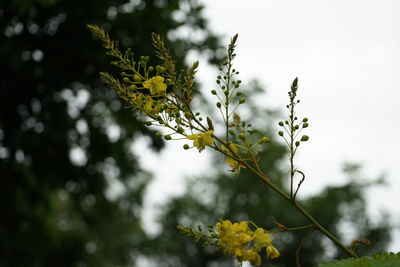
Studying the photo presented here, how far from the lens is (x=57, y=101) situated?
6.04 metres

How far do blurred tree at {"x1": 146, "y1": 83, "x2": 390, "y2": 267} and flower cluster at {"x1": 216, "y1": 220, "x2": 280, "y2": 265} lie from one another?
17.1 metres

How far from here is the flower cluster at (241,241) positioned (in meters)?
1.30

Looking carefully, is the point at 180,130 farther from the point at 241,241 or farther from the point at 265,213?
the point at 265,213

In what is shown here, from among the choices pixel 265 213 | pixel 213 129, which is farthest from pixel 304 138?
pixel 265 213

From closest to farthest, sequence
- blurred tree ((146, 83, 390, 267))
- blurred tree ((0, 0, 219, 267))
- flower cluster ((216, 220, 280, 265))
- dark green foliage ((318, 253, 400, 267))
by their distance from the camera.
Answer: dark green foliage ((318, 253, 400, 267)) → flower cluster ((216, 220, 280, 265)) → blurred tree ((0, 0, 219, 267)) → blurred tree ((146, 83, 390, 267))

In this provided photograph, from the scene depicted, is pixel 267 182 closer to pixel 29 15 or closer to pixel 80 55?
pixel 80 55

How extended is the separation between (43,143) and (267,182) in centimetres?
511

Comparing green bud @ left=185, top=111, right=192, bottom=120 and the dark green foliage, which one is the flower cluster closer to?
the dark green foliage

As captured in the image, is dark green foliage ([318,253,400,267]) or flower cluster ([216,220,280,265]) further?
flower cluster ([216,220,280,265])

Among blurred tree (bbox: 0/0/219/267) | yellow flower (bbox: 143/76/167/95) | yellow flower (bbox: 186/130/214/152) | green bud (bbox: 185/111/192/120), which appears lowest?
yellow flower (bbox: 186/130/214/152)

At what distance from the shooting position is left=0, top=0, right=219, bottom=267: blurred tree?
16.3ft

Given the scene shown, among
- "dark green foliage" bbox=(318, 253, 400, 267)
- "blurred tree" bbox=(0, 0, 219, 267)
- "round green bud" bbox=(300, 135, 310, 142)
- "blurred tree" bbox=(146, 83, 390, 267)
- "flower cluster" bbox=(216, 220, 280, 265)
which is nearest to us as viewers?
"dark green foliage" bbox=(318, 253, 400, 267)

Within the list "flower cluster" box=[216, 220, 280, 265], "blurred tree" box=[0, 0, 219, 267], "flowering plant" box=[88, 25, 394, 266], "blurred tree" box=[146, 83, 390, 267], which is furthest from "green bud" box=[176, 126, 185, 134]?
"blurred tree" box=[146, 83, 390, 267]

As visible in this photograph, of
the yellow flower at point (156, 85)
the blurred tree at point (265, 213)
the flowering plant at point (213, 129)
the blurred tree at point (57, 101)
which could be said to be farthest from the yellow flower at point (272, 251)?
the blurred tree at point (265, 213)
